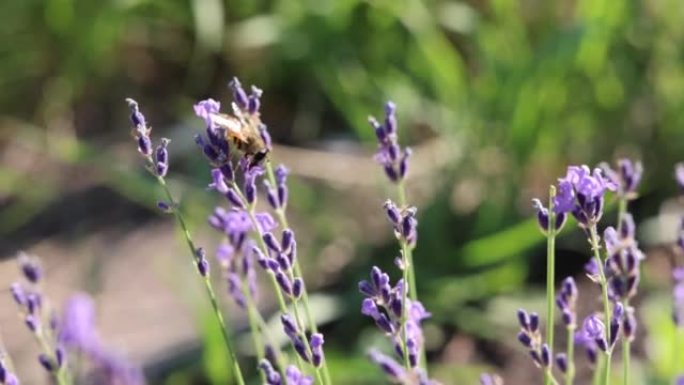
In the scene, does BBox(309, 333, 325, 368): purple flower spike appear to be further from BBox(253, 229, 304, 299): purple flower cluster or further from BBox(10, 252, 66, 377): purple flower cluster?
BBox(10, 252, 66, 377): purple flower cluster

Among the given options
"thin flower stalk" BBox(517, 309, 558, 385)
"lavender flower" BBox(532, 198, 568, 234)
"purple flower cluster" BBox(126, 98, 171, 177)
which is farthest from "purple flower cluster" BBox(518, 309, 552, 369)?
"purple flower cluster" BBox(126, 98, 171, 177)

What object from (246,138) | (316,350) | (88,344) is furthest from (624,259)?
(88,344)

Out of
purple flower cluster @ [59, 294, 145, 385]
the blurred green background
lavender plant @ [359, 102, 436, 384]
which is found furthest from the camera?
the blurred green background

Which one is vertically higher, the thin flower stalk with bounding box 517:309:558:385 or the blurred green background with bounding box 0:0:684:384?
the blurred green background with bounding box 0:0:684:384

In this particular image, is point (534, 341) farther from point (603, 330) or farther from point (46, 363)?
point (46, 363)

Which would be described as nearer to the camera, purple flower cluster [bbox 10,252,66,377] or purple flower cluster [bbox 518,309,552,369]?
purple flower cluster [bbox 518,309,552,369]

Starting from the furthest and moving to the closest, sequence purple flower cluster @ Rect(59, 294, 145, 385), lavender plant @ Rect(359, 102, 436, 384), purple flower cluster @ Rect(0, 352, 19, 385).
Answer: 1. purple flower cluster @ Rect(59, 294, 145, 385)
2. purple flower cluster @ Rect(0, 352, 19, 385)
3. lavender plant @ Rect(359, 102, 436, 384)

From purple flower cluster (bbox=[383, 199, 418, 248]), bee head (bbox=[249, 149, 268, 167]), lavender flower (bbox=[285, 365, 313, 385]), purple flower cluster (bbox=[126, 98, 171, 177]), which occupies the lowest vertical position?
lavender flower (bbox=[285, 365, 313, 385])
